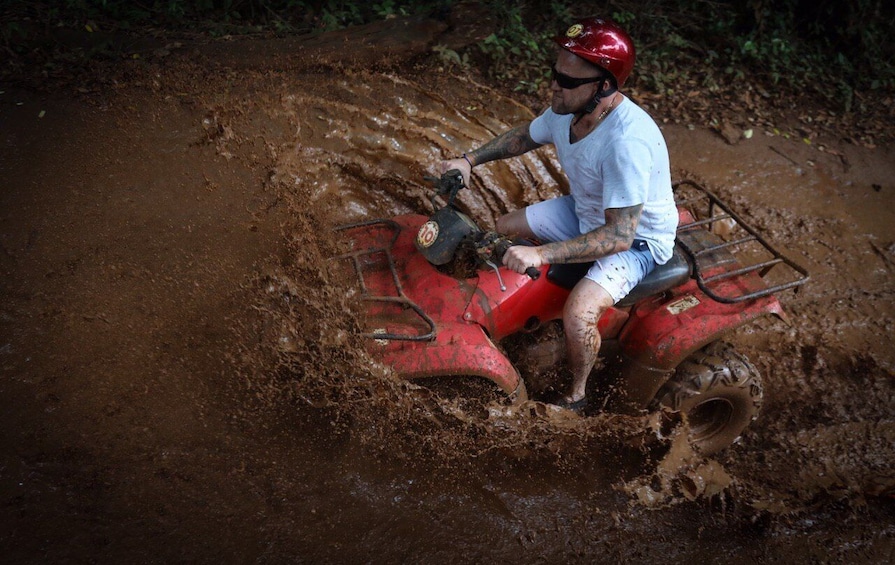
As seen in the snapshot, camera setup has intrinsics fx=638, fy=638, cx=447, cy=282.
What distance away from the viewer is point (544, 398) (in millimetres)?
3838

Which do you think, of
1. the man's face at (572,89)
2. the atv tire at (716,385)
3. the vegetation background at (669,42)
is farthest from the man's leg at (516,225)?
the vegetation background at (669,42)

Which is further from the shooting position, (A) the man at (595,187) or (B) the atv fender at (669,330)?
(B) the atv fender at (669,330)

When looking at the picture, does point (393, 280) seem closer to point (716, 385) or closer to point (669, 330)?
point (669, 330)

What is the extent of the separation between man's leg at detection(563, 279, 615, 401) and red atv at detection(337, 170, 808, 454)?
168mm

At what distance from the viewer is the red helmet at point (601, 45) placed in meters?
2.92

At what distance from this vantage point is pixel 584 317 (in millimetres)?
3258

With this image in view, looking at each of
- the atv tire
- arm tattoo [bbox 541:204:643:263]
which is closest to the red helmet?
arm tattoo [bbox 541:204:643:263]

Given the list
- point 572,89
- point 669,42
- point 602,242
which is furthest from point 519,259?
point 669,42

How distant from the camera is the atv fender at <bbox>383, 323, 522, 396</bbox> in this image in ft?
9.90

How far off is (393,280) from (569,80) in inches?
52.1

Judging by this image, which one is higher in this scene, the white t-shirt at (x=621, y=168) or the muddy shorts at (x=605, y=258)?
the white t-shirt at (x=621, y=168)

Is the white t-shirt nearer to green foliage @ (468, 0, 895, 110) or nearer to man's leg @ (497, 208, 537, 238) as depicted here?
man's leg @ (497, 208, 537, 238)

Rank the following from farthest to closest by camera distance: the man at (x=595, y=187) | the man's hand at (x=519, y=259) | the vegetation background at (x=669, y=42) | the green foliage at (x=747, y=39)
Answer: the green foliage at (x=747, y=39) < the vegetation background at (x=669, y=42) < the man at (x=595, y=187) < the man's hand at (x=519, y=259)

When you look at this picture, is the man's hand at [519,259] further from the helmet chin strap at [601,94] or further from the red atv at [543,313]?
the helmet chin strap at [601,94]
